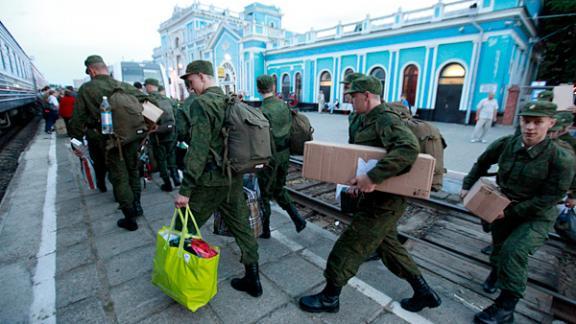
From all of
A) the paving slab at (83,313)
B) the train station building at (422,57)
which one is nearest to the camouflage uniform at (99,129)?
the paving slab at (83,313)

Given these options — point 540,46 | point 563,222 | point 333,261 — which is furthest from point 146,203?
point 540,46

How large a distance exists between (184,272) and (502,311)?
2.55 m

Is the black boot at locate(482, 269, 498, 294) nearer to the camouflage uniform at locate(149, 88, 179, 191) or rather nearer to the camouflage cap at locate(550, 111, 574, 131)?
the camouflage cap at locate(550, 111, 574, 131)

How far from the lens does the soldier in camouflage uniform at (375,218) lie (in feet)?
6.31

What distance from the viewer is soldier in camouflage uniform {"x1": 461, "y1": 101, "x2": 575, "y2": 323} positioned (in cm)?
224

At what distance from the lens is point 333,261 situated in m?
2.30

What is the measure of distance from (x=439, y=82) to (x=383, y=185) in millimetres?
19129

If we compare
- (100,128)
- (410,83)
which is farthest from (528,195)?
(410,83)

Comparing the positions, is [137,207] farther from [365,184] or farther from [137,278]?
[365,184]

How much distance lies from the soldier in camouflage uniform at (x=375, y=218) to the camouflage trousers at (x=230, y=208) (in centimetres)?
67

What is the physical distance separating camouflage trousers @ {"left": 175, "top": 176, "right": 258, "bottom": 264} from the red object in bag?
0.91 ft

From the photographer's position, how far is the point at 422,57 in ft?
60.7

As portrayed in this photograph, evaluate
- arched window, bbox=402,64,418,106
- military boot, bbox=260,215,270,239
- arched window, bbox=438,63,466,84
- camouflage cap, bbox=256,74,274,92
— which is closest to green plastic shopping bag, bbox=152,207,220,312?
military boot, bbox=260,215,270,239

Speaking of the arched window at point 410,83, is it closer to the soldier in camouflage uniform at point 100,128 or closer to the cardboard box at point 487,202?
the cardboard box at point 487,202
